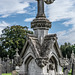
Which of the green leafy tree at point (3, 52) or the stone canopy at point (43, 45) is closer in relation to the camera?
the stone canopy at point (43, 45)

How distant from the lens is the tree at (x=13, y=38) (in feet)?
160

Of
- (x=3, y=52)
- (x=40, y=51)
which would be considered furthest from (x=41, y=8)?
(x=3, y=52)

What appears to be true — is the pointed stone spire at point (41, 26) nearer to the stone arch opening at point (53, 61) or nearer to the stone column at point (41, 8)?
the stone column at point (41, 8)

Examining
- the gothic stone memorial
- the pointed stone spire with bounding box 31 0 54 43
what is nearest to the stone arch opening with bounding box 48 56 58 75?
the gothic stone memorial

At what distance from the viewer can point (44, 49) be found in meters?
5.21

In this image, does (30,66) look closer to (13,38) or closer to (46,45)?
(46,45)

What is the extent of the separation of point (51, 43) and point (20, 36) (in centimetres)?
4623

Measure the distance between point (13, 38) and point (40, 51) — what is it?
45824mm

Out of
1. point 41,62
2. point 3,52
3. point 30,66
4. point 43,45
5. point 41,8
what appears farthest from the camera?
point 3,52

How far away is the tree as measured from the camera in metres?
48.7

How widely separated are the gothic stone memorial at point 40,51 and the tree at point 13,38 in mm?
43186

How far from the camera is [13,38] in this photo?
50438 mm

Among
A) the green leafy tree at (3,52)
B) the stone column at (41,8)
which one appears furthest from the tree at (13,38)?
the stone column at (41,8)

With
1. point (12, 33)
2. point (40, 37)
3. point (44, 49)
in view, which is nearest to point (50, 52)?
point (44, 49)
